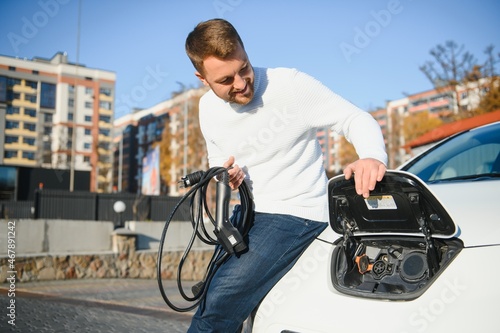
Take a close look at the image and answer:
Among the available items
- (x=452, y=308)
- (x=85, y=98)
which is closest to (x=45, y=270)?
(x=452, y=308)

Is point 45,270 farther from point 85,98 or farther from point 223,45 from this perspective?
point 85,98

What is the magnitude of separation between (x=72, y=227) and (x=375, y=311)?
1218 cm

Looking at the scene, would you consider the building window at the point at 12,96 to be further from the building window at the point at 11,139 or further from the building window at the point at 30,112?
the building window at the point at 11,139

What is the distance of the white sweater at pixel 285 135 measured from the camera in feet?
6.81

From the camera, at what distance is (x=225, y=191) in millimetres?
2088

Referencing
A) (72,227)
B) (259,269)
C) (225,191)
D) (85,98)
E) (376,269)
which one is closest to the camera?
(376,269)

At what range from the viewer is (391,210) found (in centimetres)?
177

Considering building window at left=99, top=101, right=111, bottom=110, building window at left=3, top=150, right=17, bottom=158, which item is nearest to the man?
building window at left=3, top=150, right=17, bottom=158

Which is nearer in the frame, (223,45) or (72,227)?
(223,45)

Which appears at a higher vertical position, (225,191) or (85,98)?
(85,98)

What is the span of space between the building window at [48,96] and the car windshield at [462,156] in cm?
9284

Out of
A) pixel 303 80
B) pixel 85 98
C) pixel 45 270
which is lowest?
pixel 45 270

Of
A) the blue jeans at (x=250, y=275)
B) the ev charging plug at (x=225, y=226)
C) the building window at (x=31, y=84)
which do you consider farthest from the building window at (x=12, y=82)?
the blue jeans at (x=250, y=275)

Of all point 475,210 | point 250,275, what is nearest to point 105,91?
point 250,275
